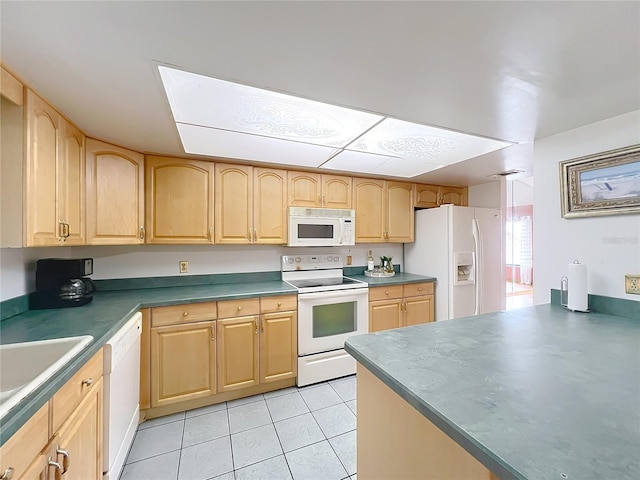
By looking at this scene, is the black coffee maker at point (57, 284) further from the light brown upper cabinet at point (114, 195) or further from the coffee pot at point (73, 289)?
the light brown upper cabinet at point (114, 195)

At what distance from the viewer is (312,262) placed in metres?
3.02

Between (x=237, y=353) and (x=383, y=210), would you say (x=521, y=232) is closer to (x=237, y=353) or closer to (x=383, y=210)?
(x=383, y=210)

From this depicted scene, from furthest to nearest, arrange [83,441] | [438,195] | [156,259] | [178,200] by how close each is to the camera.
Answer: [438,195]
[156,259]
[178,200]
[83,441]

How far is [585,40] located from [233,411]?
285 centimetres

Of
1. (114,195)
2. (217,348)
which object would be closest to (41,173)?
(114,195)

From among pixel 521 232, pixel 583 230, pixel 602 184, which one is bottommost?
pixel 583 230

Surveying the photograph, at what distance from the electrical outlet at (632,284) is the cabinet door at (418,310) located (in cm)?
166

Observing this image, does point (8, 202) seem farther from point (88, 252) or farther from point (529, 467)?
point (529, 467)

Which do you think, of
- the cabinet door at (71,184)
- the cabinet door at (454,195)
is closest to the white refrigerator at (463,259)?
the cabinet door at (454,195)

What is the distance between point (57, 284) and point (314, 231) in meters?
1.95

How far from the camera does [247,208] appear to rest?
2.51 metres

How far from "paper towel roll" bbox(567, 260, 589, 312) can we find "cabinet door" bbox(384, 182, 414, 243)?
1.76 metres

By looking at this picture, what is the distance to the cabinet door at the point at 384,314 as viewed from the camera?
273 cm

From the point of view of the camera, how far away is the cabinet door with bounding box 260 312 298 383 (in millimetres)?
2299
